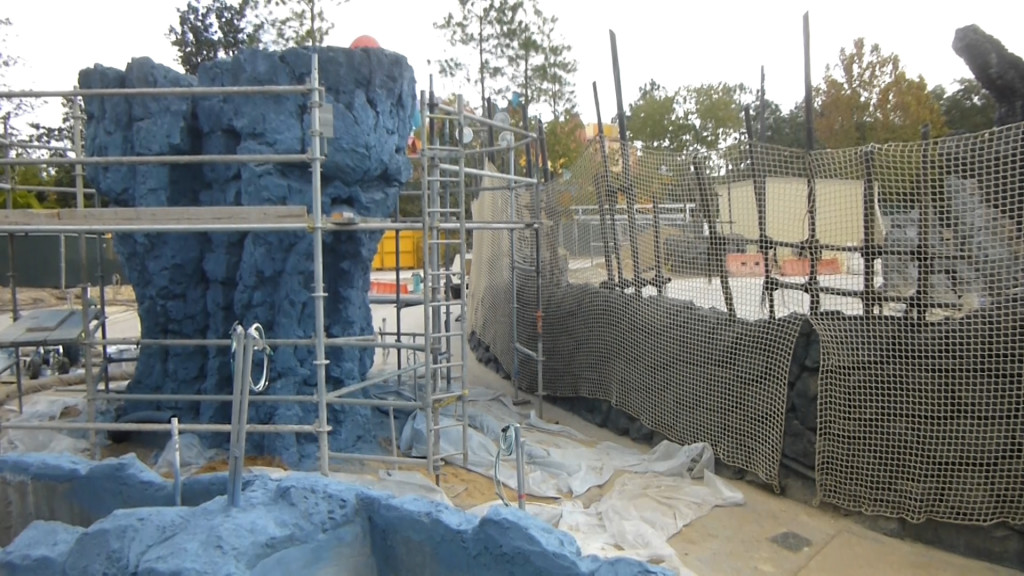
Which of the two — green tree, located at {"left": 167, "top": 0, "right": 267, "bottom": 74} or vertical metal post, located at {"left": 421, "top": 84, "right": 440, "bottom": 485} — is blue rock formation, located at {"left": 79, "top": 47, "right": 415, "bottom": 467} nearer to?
vertical metal post, located at {"left": 421, "top": 84, "right": 440, "bottom": 485}

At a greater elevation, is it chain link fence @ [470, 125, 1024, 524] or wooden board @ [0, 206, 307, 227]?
wooden board @ [0, 206, 307, 227]

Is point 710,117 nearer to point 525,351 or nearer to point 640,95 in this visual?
point 640,95

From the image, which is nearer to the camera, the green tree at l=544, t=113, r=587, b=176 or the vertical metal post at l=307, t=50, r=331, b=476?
the vertical metal post at l=307, t=50, r=331, b=476

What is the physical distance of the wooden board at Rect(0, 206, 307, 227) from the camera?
554 cm

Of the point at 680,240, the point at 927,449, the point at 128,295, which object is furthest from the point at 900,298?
the point at 128,295

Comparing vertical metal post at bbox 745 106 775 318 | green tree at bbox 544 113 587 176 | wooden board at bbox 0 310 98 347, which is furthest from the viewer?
green tree at bbox 544 113 587 176

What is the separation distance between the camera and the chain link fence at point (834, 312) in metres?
5.09

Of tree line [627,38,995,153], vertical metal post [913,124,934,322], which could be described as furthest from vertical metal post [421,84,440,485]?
tree line [627,38,995,153]

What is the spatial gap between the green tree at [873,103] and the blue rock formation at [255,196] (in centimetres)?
1629

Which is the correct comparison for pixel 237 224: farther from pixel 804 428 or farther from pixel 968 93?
pixel 968 93

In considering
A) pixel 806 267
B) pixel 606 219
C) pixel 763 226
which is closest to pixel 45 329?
pixel 606 219

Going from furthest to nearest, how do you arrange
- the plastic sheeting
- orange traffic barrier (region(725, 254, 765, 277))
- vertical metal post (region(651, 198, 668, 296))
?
vertical metal post (region(651, 198, 668, 296)) → orange traffic barrier (region(725, 254, 765, 277)) → the plastic sheeting

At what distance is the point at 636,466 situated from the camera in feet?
22.4

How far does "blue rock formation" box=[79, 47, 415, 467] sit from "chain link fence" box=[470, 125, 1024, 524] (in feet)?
8.10
